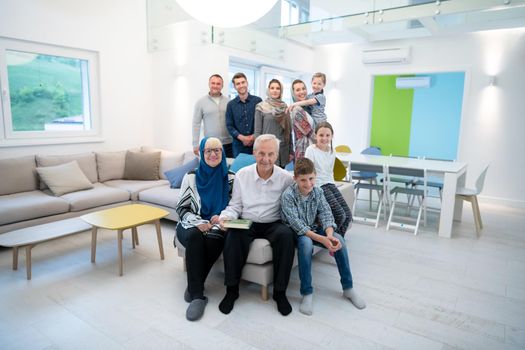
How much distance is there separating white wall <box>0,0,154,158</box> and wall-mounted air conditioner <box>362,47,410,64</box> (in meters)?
3.68

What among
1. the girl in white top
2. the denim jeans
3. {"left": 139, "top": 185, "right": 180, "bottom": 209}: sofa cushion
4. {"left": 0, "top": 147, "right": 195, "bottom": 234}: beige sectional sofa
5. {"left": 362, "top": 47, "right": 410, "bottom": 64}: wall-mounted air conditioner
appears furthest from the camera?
{"left": 362, "top": 47, "right": 410, "bottom": 64}: wall-mounted air conditioner

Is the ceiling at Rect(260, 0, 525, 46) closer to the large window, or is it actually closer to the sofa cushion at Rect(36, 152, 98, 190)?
the large window

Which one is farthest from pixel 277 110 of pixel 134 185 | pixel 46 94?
pixel 46 94

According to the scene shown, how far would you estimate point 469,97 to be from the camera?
563 centimetres

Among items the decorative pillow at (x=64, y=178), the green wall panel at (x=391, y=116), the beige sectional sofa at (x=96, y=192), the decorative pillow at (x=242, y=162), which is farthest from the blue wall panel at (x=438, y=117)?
the decorative pillow at (x=64, y=178)

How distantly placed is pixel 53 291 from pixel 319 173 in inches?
88.0

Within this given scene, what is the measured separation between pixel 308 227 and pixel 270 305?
59cm

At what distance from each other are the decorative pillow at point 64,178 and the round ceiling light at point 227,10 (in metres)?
2.60

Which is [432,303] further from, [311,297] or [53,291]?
[53,291]

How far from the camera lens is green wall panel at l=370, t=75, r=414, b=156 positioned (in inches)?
306

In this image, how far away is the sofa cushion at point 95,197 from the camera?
378cm

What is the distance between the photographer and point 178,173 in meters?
4.43

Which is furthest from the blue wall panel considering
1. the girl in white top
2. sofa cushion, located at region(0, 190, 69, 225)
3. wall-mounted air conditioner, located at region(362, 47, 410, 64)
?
sofa cushion, located at region(0, 190, 69, 225)

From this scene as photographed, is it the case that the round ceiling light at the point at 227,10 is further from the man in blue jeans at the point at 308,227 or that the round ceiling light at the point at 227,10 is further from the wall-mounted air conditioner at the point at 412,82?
the wall-mounted air conditioner at the point at 412,82
